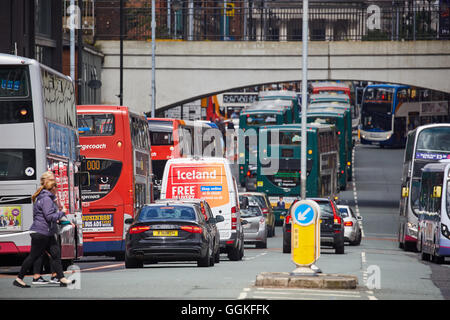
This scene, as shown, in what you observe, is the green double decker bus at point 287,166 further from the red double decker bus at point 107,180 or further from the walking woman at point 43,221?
the walking woman at point 43,221

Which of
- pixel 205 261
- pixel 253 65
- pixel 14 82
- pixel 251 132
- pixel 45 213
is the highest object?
pixel 253 65

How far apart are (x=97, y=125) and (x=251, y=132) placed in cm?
3414

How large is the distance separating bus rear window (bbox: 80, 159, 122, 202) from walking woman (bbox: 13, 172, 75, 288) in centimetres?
1111

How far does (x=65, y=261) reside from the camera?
74.0 feet

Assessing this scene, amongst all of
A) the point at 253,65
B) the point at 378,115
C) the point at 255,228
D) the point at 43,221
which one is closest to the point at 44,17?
the point at 253,65

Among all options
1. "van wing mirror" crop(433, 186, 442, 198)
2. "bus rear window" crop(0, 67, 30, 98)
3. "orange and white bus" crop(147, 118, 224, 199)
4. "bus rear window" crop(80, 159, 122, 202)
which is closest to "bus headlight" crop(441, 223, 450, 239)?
"van wing mirror" crop(433, 186, 442, 198)

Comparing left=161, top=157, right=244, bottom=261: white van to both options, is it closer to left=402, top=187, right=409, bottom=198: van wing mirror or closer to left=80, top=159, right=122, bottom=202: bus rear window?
left=80, top=159, right=122, bottom=202: bus rear window

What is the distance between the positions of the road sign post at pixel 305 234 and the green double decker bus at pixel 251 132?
44.0 meters

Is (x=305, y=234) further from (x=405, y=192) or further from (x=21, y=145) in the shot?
(x=405, y=192)

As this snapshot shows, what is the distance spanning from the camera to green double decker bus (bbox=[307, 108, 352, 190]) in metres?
62.1

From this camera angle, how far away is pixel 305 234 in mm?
16219

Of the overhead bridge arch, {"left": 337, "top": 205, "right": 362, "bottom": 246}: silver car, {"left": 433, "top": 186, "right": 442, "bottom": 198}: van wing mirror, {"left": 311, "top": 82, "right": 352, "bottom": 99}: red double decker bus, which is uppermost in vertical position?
the overhead bridge arch
